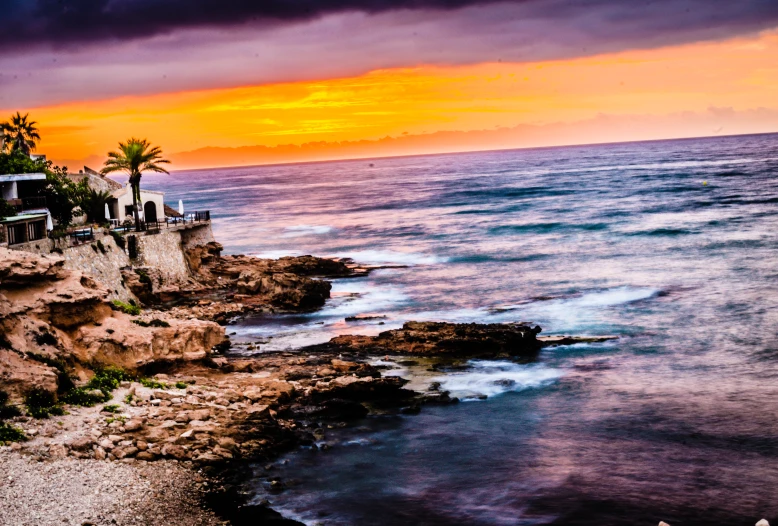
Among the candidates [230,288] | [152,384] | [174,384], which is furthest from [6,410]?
[230,288]

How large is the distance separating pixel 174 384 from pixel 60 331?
4.23 meters

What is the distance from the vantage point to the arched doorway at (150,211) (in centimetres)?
5703

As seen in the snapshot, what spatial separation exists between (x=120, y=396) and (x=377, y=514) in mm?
9450

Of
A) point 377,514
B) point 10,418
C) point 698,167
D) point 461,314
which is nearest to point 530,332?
point 461,314

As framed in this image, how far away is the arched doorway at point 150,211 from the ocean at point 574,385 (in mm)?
15160

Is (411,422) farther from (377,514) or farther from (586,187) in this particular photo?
(586,187)

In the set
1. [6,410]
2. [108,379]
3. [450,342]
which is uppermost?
[6,410]

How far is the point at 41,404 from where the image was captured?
75.5 ft

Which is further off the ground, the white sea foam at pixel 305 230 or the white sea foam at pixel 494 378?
the white sea foam at pixel 305 230

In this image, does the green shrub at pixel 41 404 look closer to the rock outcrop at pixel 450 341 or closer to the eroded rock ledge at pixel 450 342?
the eroded rock ledge at pixel 450 342

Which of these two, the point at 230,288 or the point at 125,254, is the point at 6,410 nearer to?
the point at 125,254

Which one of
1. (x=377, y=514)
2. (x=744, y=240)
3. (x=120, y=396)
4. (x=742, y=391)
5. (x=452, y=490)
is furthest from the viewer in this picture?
(x=744, y=240)

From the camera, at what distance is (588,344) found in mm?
37281

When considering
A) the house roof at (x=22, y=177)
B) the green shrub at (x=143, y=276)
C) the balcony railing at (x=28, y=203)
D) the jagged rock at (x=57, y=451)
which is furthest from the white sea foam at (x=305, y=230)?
the jagged rock at (x=57, y=451)
